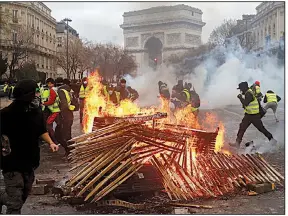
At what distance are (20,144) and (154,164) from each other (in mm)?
1804

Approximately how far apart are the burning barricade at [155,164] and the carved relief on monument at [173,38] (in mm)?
20098

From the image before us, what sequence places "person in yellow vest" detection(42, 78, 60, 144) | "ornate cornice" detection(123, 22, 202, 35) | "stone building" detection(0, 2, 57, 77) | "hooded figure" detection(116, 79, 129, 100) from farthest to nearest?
"ornate cornice" detection(123, 22, 202, 35), "stone building" detection(0, 2, 57, 77), "hooded figure" detection(116, 79, 129, 100), "person in yellow vest" detection(42, 78, 60, 144)

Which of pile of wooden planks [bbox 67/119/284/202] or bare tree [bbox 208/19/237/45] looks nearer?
pile of wooden planks [bbox 67/119/284/202]

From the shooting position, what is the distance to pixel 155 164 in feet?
17.0

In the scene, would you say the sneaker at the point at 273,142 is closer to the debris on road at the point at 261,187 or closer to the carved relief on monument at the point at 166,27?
the debris on road at the point at 261,187

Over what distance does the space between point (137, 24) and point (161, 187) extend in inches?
783

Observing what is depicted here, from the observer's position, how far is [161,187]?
512 cm

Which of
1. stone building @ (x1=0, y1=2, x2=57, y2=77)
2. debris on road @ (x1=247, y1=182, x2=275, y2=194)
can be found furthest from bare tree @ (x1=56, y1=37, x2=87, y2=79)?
debris on road @ (x1=247, y1=182, x2=275, y2=194)

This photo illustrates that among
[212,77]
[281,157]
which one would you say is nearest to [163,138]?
[281,157]

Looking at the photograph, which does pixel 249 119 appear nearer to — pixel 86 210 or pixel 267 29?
pixel 86 210

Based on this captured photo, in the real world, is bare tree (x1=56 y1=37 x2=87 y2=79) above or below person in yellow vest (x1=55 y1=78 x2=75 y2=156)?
above

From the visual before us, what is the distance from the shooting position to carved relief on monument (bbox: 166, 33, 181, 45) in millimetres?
25753

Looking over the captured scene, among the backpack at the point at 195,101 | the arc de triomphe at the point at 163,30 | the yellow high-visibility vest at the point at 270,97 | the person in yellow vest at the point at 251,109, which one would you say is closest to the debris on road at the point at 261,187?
the person in yellow vest at the point at 251,109

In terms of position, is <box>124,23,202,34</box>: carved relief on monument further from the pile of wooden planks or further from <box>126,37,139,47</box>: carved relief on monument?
the pile of wooden planks
